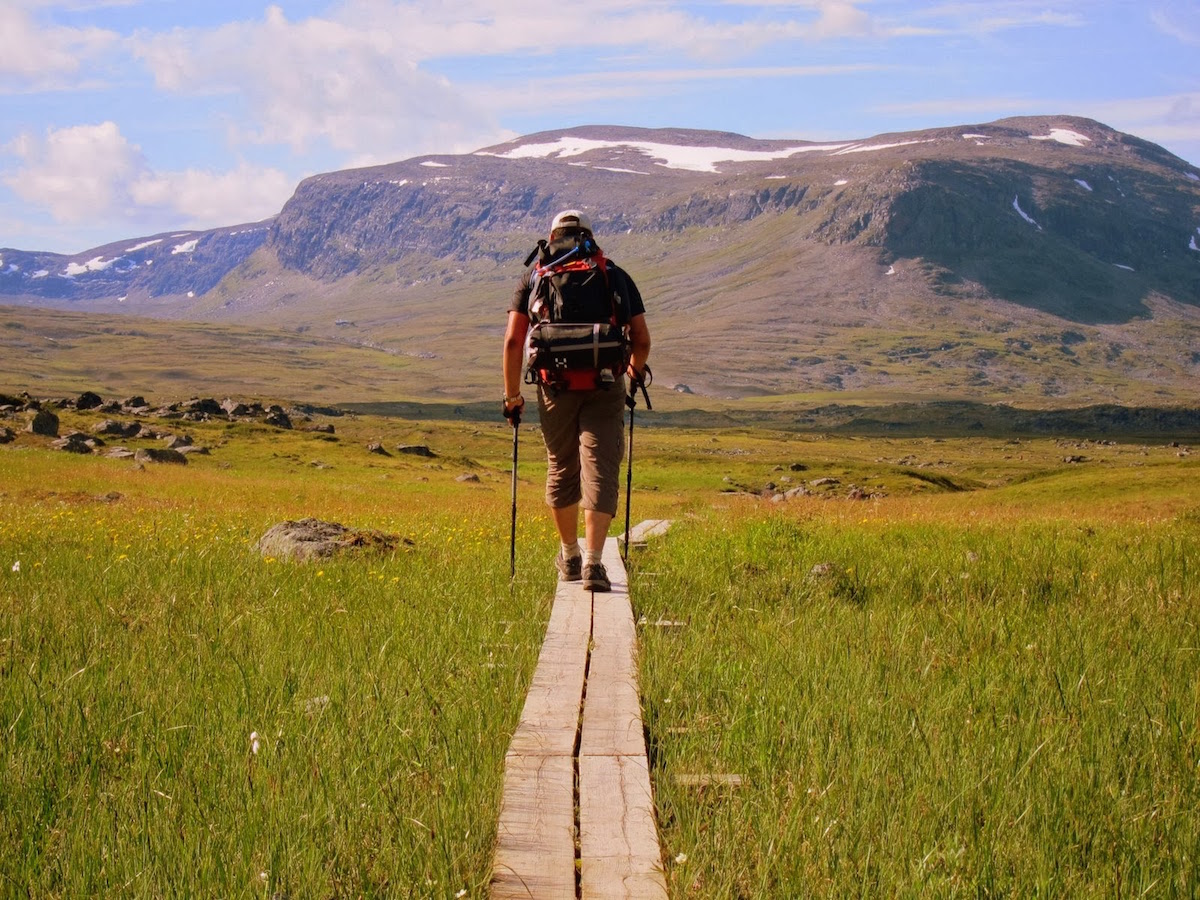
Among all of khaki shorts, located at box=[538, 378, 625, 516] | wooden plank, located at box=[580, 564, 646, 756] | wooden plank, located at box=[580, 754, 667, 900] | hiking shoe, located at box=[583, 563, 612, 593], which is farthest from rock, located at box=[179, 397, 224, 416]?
wooden plank, located at box=[580, 754, 667, 900]

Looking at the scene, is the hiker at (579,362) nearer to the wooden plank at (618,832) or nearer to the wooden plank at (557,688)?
the wooden plank at (557,688)

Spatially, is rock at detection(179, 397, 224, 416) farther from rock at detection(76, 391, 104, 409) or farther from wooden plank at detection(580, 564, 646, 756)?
wooden plank at detection(580, 564, 646, 756)

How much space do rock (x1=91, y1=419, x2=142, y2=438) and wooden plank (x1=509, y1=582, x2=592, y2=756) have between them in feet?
210

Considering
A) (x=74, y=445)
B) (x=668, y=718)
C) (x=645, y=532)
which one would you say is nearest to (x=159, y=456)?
(x=74, y=445)

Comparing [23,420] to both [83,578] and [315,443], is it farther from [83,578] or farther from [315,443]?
[83,578]

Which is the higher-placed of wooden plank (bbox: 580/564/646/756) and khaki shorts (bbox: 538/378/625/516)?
khaki shorts (bbox: 538/378/625/516)

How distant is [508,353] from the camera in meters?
10.7

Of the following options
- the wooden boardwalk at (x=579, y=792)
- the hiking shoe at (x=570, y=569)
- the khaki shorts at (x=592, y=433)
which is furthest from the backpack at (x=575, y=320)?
the wooden boardwalk at (x=579, y=792)

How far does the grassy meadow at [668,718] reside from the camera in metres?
4.10

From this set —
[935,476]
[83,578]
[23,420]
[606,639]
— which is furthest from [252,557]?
[935,476]

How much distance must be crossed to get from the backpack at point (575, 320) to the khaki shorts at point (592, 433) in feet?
0.81

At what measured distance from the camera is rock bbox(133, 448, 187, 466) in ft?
173

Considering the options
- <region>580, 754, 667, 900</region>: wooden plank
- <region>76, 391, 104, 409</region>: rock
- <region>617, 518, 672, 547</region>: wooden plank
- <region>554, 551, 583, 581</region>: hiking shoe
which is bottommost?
<region>76, 391, 104, 409</region>: rock

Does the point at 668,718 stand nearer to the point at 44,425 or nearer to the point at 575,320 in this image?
the point at 575,320
